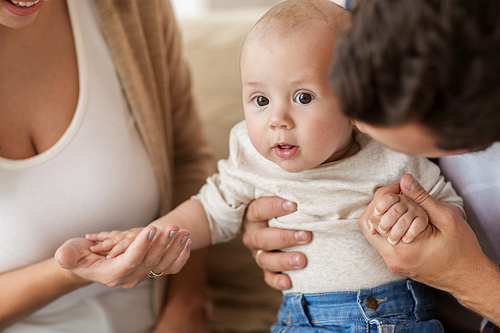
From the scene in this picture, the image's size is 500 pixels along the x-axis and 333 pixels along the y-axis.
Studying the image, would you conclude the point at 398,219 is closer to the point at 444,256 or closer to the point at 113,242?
the point at 444,256

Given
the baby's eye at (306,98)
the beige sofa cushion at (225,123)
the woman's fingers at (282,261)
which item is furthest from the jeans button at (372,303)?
the beige sofa cushion at (225,123)

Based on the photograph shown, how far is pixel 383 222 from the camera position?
647 millimetres

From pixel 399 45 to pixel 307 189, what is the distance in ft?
1.37

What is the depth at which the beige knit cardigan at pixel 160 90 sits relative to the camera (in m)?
0.99

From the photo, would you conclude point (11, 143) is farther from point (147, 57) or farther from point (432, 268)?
point (432, 268)

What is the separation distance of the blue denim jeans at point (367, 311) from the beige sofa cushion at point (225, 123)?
1.54 ft

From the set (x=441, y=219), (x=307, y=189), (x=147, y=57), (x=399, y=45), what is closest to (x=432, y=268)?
(x=441, y=219)

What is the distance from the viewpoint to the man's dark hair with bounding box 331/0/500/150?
38 centimetres

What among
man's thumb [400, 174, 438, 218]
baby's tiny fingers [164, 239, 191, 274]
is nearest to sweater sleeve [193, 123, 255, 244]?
baby's tiny fingers [164, 239, 191, 274]

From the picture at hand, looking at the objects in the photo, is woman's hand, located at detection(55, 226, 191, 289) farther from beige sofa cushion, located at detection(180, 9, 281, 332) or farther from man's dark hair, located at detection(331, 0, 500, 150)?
beige sofa cushion, located at detection(180, 9, 281, 332)

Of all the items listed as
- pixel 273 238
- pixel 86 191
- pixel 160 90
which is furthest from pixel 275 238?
pixel 160 90

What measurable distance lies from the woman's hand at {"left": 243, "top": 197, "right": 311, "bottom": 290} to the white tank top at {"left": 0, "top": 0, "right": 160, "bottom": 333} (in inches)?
12.1

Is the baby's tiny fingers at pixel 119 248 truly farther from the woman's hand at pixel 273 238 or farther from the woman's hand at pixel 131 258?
the woman's hand at pixel 273 238

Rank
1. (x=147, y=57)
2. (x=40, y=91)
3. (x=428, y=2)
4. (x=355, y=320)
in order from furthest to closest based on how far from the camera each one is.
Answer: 1. (x=147, y=57)
2. (x=40, y=91)
3. (x=355, y=320)
4. (x=428, y=2)
